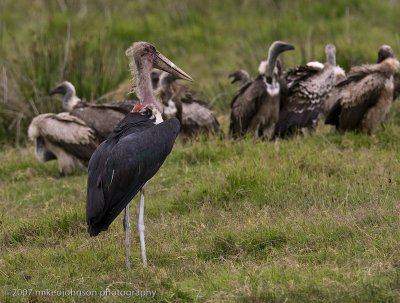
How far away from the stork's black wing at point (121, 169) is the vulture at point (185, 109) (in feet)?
13.1

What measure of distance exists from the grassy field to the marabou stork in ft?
1.40

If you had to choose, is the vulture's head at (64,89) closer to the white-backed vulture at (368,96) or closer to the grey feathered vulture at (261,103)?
the grey feathered vulture at (261,103)

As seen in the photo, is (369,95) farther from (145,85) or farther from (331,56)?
(145,85)

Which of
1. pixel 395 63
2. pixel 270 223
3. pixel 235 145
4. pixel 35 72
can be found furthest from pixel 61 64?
pixel 270 223

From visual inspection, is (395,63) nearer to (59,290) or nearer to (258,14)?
(59,290)

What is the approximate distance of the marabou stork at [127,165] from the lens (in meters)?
6.75

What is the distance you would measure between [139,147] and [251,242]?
1.08 meters

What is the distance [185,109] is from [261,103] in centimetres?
137

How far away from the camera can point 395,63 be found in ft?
34.1

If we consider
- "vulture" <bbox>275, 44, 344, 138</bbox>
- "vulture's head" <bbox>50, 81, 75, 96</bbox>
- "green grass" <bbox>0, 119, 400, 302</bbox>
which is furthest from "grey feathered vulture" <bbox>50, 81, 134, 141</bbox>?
"vulture" <bbox>275, 44, 344, 138</bbox>

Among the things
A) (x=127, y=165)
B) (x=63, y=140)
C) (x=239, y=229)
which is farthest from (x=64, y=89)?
(x=127, y=165)

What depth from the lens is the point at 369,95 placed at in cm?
1040

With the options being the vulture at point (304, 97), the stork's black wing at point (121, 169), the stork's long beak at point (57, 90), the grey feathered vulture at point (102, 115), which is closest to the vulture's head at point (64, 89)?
the stork's long beak at point (57, 90)

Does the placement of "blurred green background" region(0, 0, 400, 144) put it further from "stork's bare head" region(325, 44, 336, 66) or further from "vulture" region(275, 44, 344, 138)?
"vulture" region(275, 44, 344, 138)
